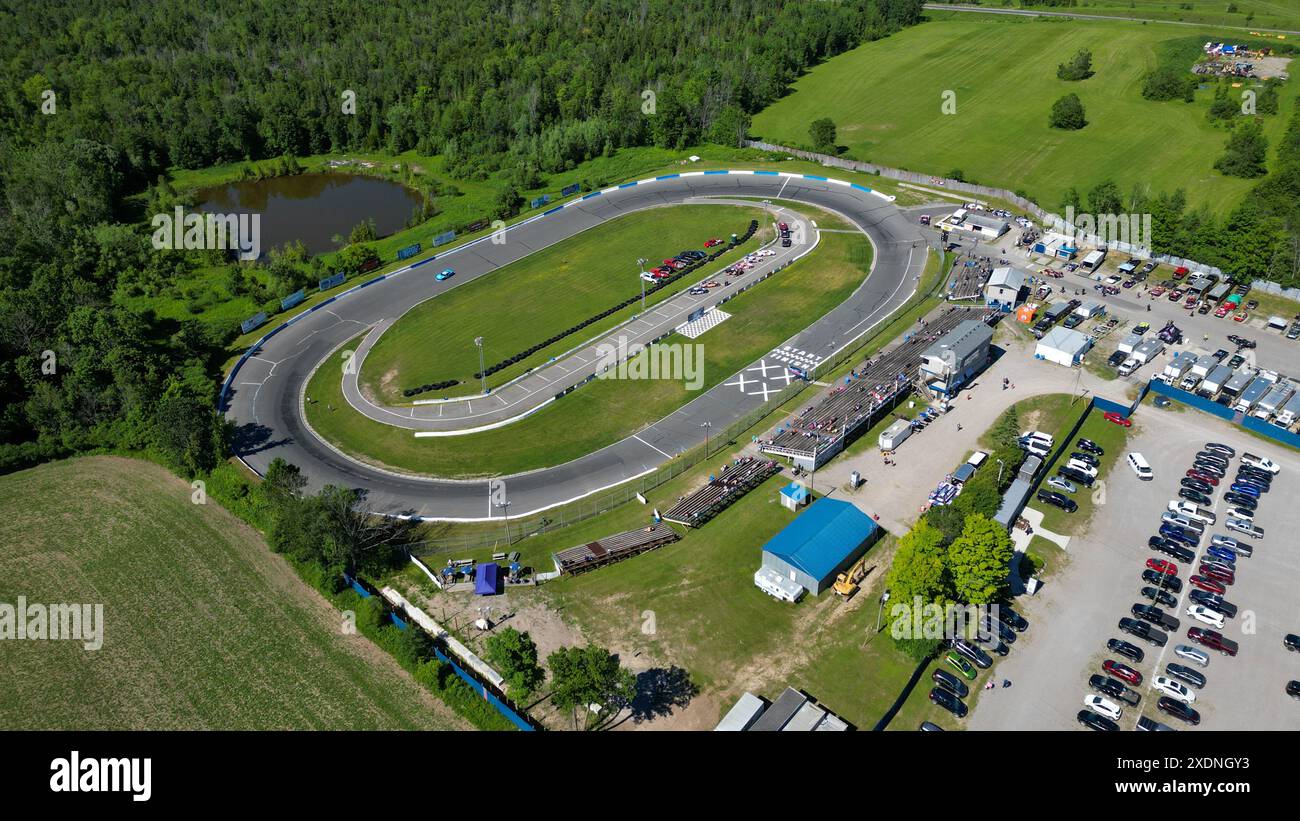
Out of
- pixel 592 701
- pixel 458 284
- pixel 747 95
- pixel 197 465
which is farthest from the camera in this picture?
pixel 747 95

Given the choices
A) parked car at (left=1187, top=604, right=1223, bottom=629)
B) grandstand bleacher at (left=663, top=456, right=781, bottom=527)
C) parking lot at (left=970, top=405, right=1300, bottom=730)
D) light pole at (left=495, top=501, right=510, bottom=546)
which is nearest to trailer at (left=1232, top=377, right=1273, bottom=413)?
parking lot at (left=970, top=405, right=1300, bottom=730)

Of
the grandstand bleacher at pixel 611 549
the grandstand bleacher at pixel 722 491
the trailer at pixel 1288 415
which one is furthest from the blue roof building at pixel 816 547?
the trailer at pixel 1288 415

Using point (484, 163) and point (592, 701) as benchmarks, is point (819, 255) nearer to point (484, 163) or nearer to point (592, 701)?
point (484, 163)

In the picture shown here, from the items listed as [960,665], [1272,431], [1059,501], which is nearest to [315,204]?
[1059,501]

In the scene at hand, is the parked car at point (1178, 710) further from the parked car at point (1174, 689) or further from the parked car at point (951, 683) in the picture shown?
the parked car at point (951, 683)

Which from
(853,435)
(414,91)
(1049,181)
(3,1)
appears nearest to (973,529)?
(853,435)

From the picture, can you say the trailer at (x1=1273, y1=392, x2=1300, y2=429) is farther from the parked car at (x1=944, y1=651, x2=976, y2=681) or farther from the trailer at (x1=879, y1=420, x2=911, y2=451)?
the parked car at (x1=944, y1=651, x2=976, y2=681)

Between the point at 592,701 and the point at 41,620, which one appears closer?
the point at 592,701
